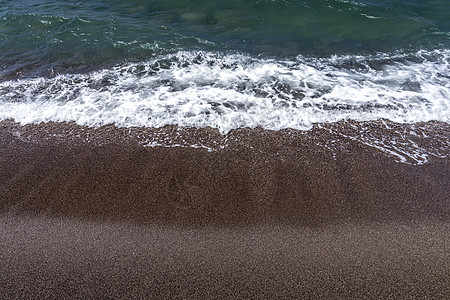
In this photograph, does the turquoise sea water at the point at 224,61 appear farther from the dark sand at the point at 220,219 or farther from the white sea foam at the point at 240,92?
the dark sand at the point at 220,219

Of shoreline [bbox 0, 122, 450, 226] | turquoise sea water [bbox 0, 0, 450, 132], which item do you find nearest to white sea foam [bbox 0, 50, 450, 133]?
turquoise sea water [bbox 0, 0, 450, 132]

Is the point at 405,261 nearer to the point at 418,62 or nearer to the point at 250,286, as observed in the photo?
the point at 250,286

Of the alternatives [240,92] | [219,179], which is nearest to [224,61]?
[240,92]

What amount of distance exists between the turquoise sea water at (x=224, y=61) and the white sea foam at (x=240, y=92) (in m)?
0.03

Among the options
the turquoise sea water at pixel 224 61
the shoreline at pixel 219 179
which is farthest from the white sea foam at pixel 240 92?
the shoreline at pixel 219 179

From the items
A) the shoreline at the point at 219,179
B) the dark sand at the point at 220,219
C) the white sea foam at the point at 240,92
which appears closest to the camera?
the dark sand at the point at 220,219

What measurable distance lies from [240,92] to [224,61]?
1749 millimetres

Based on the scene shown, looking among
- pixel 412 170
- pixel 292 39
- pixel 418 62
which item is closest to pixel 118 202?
pixel 412 170

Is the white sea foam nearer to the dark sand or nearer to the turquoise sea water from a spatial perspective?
the turquoise sea water

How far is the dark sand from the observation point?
3.59m

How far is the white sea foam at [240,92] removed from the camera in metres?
6.31

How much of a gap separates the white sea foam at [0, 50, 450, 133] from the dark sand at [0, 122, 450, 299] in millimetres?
640

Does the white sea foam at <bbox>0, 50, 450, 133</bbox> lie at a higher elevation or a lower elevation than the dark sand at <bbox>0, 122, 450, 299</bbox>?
higher

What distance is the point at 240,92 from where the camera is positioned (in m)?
7.04
